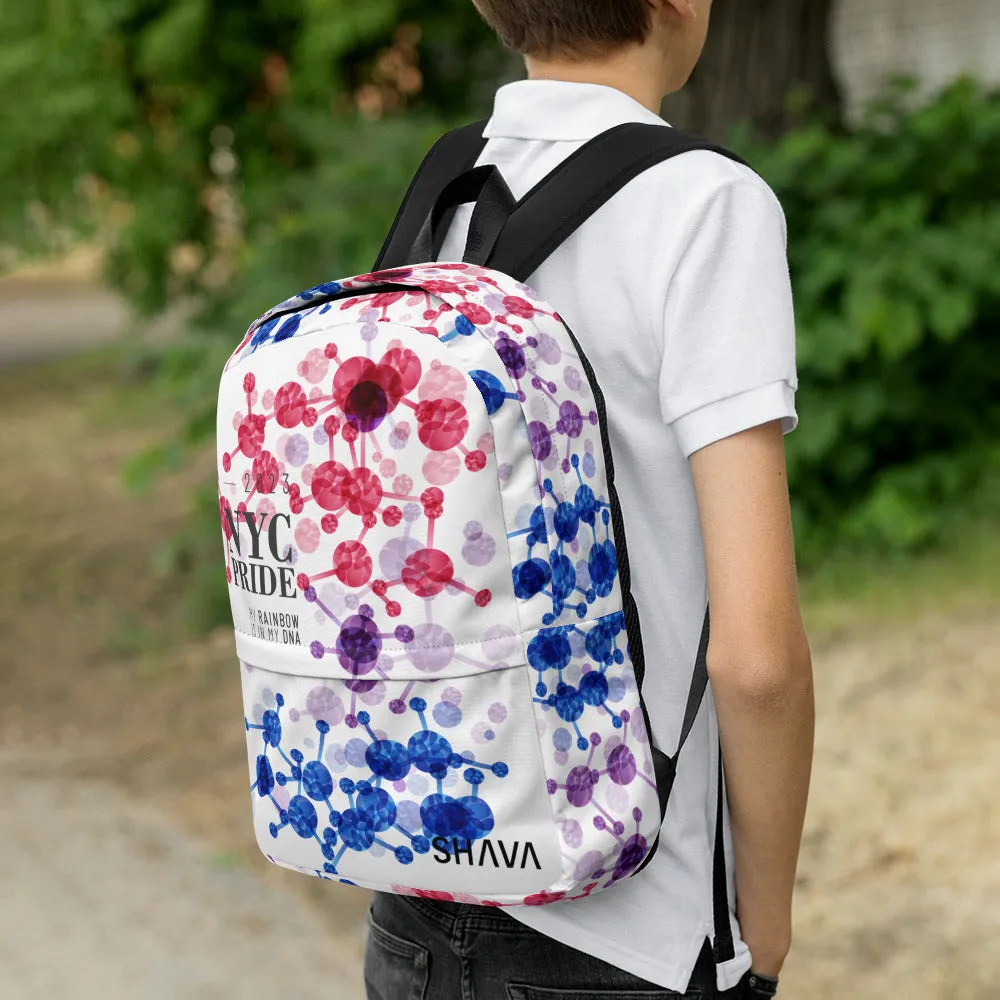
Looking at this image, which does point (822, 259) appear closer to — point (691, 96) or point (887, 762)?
point (691, 96)

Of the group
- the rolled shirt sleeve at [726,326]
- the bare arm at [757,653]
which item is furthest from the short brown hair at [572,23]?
the bare arm at [757,653]

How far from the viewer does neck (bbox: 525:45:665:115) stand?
1.50 metres

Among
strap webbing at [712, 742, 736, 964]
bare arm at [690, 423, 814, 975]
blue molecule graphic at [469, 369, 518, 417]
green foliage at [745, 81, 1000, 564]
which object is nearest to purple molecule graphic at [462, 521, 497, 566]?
blue molecule graphic at [469, 369, 518, 417]

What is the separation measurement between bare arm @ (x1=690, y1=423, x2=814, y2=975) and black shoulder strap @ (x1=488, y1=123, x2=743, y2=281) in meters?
0.27

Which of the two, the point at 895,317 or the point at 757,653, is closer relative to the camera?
the point at 757,653

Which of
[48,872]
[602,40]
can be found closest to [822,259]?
[48,872]

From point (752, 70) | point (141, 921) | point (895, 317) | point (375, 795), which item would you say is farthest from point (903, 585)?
point (375, 795)

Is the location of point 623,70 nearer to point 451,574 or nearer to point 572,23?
point 572,23

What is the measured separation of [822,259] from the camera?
19.2ft

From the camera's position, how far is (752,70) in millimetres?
6637

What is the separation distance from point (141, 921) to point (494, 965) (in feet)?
9.50

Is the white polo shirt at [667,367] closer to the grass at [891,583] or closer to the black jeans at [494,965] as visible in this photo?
the black jeans at [494,965]

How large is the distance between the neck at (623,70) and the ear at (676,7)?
44 millimetres

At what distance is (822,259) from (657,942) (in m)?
4.83
